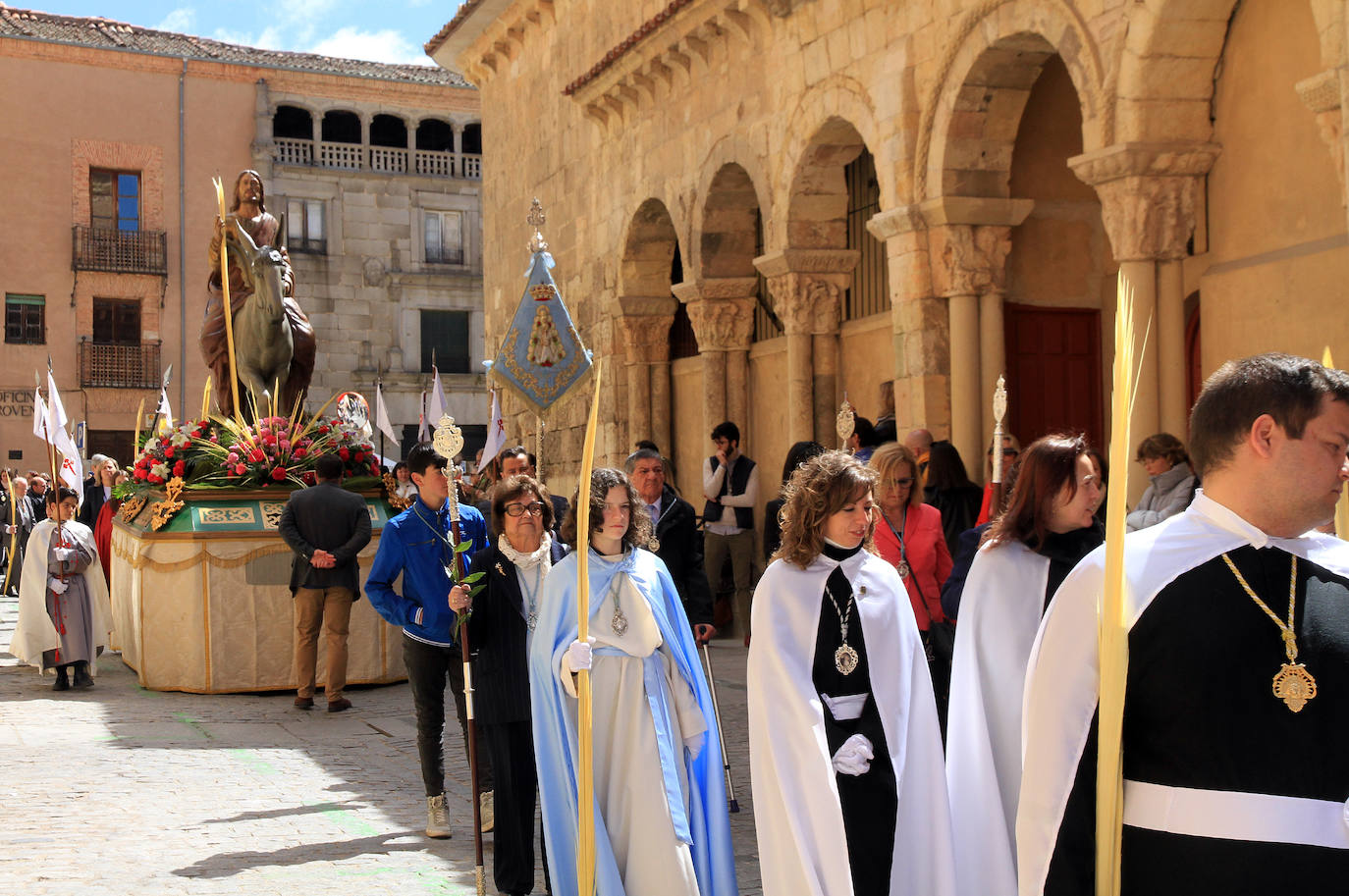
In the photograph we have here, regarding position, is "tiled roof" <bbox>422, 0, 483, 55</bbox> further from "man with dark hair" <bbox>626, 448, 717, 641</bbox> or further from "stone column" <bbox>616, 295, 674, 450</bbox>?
"man with dark hair" <bbox>626, 448, 717, 641</bbox>

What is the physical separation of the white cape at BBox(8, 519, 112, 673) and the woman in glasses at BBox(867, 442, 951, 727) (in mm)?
7470

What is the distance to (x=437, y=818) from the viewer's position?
7.00 m

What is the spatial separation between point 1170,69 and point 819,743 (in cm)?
683

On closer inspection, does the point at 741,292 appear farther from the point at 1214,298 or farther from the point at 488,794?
the point at 488,794

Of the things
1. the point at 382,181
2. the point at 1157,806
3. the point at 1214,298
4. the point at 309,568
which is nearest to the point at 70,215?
the point at 382,181

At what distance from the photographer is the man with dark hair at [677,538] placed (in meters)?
7.17

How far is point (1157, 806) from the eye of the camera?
8.43 ft

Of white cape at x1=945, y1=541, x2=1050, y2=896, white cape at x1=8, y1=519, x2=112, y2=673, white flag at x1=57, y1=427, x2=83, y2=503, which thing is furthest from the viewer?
white flag at x1=57, y1=427, x2=83, y2=503

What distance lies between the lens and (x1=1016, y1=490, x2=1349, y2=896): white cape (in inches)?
102

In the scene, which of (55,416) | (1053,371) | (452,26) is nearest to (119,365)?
(452,26)

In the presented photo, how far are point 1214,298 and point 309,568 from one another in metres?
6.82

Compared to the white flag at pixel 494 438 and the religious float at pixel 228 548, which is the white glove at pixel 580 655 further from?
the white flag at pixel 494 438

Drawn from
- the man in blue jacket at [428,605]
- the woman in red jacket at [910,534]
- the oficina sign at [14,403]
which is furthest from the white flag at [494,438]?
the oficina sign at [14,403]

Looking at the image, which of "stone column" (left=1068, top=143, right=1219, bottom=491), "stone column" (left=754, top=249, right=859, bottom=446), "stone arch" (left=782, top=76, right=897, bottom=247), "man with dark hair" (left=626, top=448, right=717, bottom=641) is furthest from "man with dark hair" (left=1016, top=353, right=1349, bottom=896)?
"stone column" (left=754, top=249, right=859, bottom=446)
